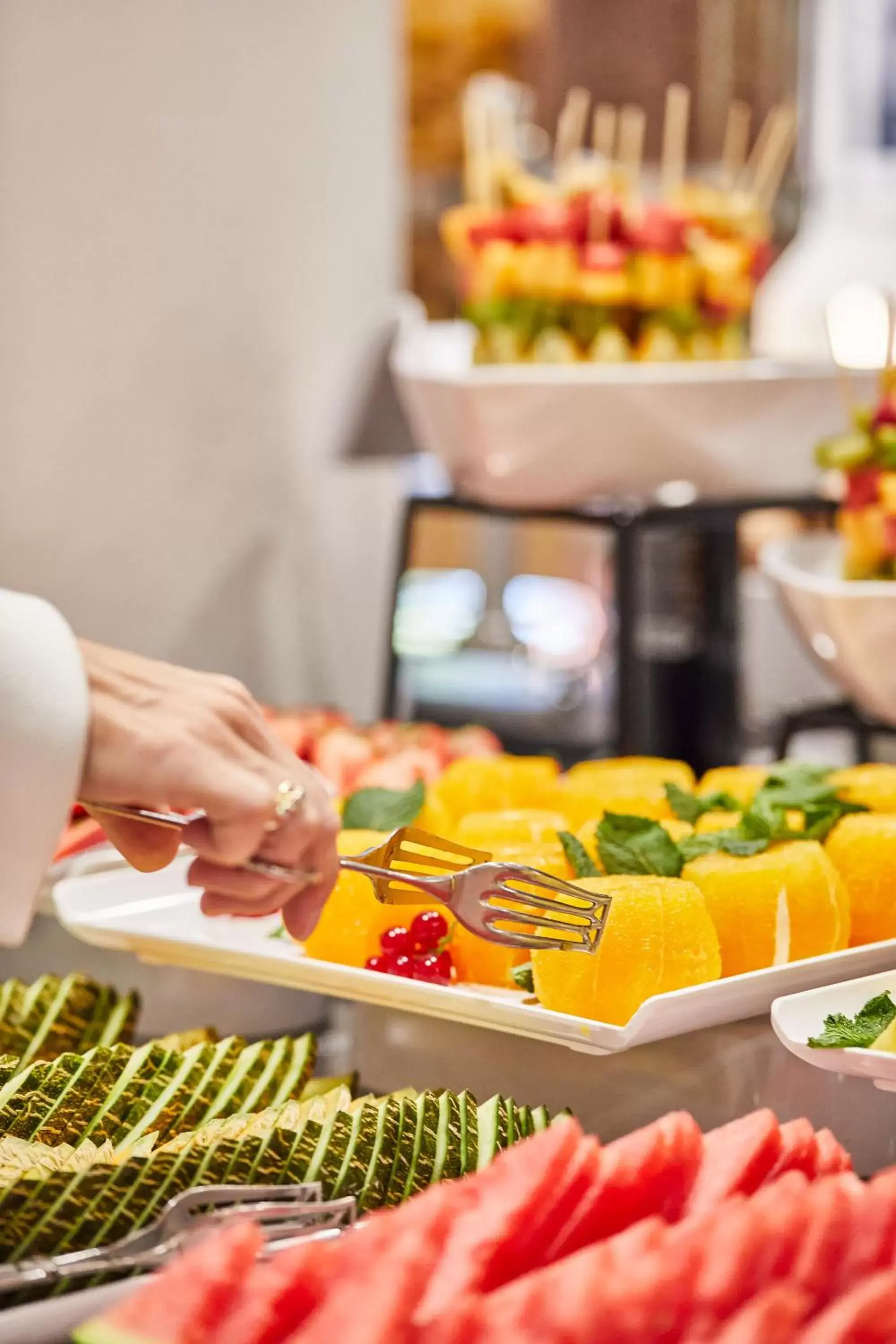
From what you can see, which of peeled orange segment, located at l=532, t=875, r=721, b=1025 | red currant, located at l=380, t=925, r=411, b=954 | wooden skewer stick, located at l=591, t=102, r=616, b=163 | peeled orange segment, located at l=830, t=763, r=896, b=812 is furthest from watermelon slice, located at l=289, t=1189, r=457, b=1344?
wooden skewer stick, located at l=591, t=102, r=616, b=163

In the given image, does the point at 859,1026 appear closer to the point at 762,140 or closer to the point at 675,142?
the point at 675,142

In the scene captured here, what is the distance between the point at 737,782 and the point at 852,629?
18.7 inches

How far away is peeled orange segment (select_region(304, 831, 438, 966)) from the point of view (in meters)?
1.32

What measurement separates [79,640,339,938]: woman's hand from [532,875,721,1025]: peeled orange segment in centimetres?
26

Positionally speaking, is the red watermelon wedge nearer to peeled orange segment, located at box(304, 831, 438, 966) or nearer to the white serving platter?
the white serving platter

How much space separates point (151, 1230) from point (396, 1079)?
44 centimetres

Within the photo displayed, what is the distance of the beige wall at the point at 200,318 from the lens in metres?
2.52

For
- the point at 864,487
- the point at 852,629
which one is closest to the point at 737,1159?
the point at 852,629

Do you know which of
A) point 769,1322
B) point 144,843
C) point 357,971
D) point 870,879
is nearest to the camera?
point 769,1322

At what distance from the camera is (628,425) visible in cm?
247

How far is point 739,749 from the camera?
110 inches

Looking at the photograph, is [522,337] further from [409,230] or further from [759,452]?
[409,230]

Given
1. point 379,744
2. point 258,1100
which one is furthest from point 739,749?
point 258,1100

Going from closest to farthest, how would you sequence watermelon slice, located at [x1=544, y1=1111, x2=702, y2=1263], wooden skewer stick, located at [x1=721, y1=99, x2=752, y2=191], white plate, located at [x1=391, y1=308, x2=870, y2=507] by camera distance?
watermelon slice, located at [x1=544, y1=1111, x2=702, y2=1263] → white plate, located at [x1=391, y1=308, x2=870, y2=507] → wooden skewer stick, located at [x1=721, y1=99, x2=752, y2=191]
